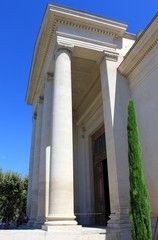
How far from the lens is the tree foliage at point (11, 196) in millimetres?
23812

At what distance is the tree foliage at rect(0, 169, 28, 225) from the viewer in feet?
78.1

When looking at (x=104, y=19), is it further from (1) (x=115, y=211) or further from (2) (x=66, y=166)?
(1) (x=115, y=211)

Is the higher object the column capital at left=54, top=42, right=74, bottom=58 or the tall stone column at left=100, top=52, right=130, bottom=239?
the column capital at left=54, top=42, right=74, bottom=58

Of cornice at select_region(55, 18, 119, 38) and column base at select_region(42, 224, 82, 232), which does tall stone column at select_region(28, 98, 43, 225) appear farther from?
column base at select_region(42, 224, 82, 232)

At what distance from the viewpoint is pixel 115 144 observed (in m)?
9.57

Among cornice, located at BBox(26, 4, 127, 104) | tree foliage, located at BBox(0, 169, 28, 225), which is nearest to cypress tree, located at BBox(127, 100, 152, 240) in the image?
cornice, located at BBox(26, 4, 127, 104)

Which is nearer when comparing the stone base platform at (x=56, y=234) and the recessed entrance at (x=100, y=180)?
the stone base platform at (x=56, y=234)

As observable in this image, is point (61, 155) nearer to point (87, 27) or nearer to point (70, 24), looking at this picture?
point (70, 24)

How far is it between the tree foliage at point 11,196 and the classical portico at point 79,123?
Answer: 1043cm

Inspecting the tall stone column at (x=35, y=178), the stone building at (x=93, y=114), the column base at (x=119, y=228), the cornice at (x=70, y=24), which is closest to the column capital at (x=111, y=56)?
the stone building at (x=93, y=114)

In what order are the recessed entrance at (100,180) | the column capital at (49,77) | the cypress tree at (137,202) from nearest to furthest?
the cypress tree at (137,202) < the column capital at (49,77) < the recessed entrance at (100,180)

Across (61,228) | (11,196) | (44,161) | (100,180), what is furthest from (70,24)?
(11,196)

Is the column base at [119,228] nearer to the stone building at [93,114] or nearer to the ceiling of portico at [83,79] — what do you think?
the stone building at [93,114]

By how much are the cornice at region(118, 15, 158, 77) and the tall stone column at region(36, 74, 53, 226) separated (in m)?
3.84
